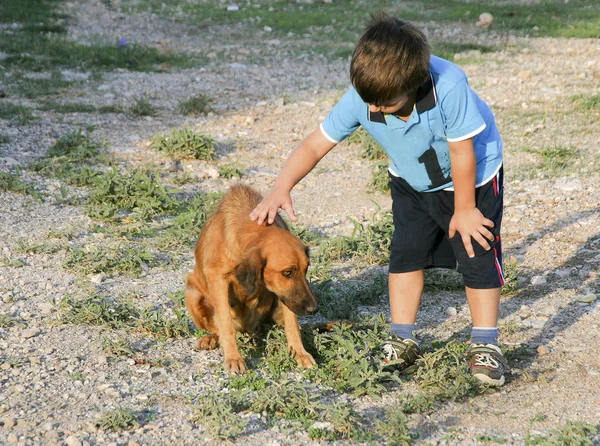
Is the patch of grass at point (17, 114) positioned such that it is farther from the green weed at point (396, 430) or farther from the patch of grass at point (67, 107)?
the green weed at point (396, 430)

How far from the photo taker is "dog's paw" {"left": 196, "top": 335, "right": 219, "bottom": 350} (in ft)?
14.2

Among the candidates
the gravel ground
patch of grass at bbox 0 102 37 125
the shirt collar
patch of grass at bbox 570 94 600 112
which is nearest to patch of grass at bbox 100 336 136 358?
the gravel ground

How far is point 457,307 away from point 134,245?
7.59 ft

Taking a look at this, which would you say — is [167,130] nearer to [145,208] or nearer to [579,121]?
[145,208]

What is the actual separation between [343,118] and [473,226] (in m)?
0.80

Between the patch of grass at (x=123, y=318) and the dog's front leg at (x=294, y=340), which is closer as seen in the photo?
the dog's front leg at (x=294, y=340)

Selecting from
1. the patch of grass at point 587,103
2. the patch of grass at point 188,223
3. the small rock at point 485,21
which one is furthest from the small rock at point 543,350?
the small rock at point 485,21

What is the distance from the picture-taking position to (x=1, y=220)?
597cm

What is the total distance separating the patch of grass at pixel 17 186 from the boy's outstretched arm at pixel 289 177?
3070mm

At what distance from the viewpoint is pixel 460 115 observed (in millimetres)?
3613

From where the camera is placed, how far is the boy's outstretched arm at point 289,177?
3.94 metres

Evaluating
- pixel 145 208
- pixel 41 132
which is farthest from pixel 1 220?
pixel 41 132

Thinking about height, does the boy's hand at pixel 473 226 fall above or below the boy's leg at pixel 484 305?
above

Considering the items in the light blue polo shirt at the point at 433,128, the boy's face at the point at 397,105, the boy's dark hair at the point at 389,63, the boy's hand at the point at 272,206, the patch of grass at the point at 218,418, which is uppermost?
the boy's dark hair at the point at 389,63
